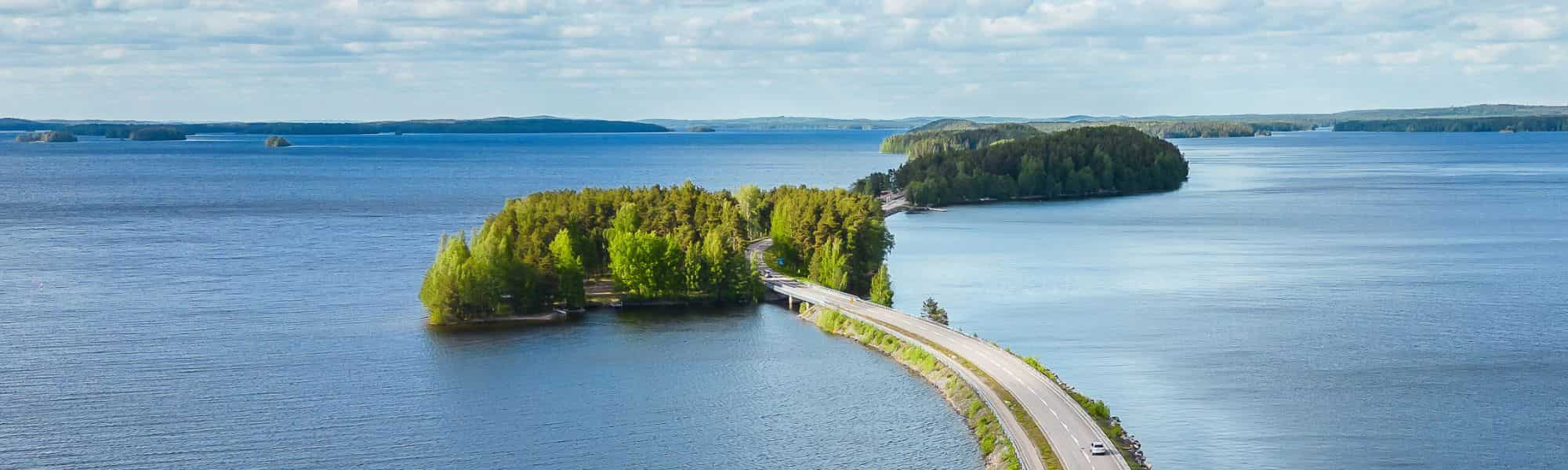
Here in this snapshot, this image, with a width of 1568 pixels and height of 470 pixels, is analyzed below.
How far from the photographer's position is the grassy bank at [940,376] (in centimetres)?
4606

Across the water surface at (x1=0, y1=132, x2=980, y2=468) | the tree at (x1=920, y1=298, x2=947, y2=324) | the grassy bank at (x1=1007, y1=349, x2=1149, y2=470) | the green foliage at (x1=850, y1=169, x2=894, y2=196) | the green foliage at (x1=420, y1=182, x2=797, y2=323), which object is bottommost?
the green foliage at (x1=850, y1=169, x2=894, y2=196)

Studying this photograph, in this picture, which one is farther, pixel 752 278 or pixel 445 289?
pixel 752 278

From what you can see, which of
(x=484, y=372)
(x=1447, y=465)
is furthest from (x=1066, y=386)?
(x=484, y=372)

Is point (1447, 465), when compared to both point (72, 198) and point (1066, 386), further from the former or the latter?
point (72, 198)

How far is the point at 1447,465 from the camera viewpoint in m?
Result: 44.7

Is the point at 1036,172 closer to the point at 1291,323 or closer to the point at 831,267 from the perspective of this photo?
the point at 831,267

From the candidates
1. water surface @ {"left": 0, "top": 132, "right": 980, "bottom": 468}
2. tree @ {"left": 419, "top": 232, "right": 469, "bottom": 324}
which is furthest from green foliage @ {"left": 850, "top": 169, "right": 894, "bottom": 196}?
tree @ {"left": 419, "top": 232, "right": 469, "bottom": 324}

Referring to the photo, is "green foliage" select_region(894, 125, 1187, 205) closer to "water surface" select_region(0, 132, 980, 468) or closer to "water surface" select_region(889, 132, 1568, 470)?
"water surface" select_region(889, 132, 1568, 470)

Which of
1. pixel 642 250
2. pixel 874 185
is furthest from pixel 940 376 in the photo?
pixel 874 185

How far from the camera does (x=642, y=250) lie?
79.4 meters

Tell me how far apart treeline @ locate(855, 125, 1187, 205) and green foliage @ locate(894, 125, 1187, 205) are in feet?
0.28

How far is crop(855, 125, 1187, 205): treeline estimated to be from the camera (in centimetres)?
17075

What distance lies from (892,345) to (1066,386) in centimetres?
1265

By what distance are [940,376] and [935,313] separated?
15.2 meters
